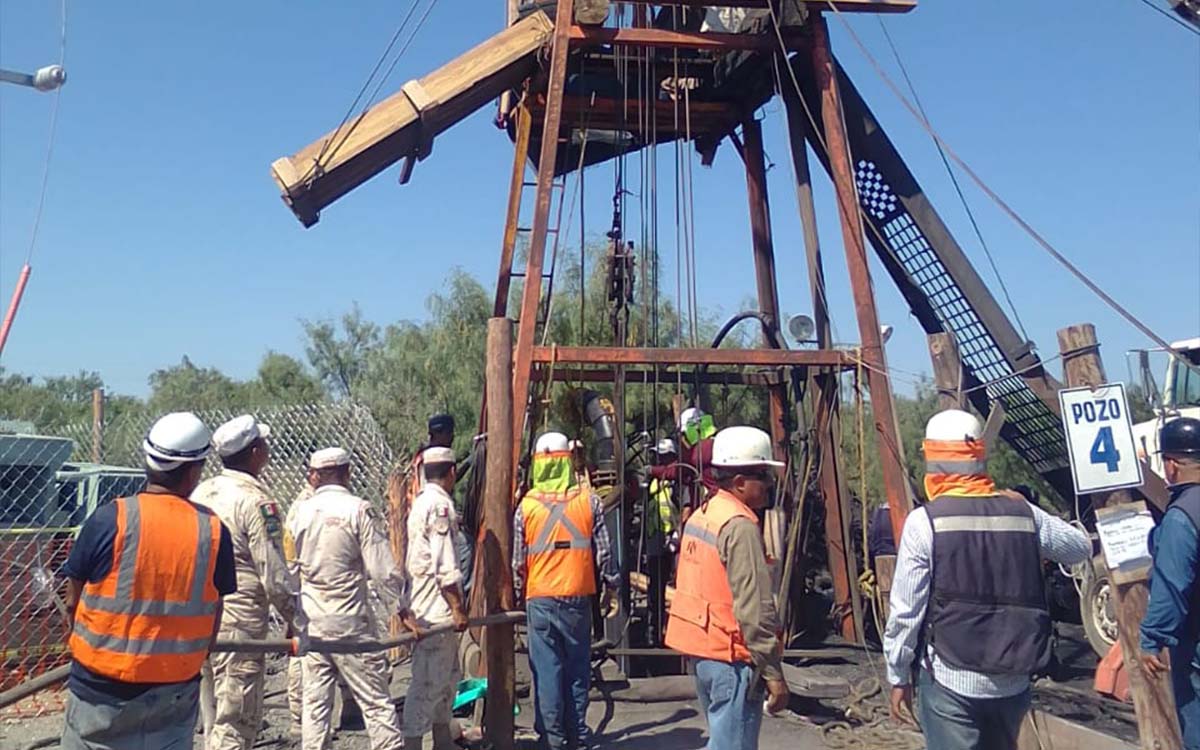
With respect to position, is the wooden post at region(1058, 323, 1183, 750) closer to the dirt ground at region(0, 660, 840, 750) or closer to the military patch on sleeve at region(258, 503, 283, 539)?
the dirt ground at region(0, 660, 840, 750)

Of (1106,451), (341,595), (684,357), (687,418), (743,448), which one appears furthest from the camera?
(687,418)

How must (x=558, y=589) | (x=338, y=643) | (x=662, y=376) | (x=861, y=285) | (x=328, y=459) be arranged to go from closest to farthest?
1. (x=338, y=643)
2. (x=328, y=459)
3. (x=558, y=589)
4. (x=861, y=285)
5. (x=662, y=376)

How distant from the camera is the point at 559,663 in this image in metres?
6.63

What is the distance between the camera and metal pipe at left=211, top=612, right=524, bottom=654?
500cm

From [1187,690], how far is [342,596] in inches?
166

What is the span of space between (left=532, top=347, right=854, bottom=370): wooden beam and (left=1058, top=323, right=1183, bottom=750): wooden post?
9.89 feet

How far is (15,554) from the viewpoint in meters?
8.46

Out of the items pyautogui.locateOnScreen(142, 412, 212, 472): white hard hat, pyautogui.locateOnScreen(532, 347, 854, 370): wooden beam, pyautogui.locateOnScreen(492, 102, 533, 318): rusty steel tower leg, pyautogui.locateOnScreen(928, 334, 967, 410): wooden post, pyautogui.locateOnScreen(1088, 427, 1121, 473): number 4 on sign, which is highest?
pyautogui.locateOnScreen(492, 102, 533, 318): rusty steel tower leg

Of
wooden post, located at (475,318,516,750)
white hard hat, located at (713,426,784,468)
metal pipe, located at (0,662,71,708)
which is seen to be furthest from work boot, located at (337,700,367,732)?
white hard hat, located at (713,426,784,468)

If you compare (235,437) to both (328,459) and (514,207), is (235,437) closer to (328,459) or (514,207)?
(328,459)

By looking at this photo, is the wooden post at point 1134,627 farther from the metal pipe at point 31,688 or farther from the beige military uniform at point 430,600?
the metal pipe at point 31,688

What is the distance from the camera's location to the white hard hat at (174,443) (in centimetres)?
391

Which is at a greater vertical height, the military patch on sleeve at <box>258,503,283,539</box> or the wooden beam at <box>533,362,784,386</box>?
the wooden beam at <box>533,362,784,386</box>

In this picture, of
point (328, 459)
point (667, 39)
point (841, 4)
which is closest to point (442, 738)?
point (328, 459)
